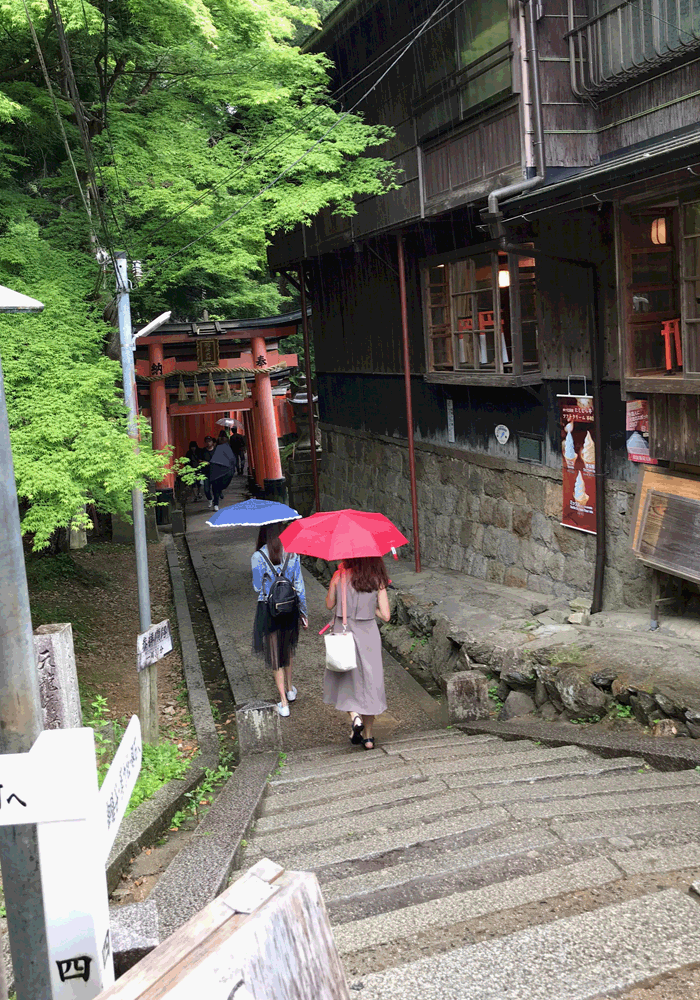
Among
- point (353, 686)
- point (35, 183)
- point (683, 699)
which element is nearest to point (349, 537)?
point (353, 686)

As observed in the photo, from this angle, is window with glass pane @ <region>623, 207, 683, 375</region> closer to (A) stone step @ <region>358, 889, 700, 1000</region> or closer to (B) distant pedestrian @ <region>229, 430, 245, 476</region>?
(A) stone step @ <region>358, 889, 700, 1000</region>

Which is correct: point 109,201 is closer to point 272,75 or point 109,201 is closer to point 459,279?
point 272,75

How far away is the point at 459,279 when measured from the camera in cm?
1369

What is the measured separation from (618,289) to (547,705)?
15.1ft

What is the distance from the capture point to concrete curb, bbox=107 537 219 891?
5.65m

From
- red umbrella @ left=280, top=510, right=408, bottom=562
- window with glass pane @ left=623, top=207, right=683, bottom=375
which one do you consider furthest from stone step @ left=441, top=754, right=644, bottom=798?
window with glass pane @ left=623, top=207, right=683, bottom=375

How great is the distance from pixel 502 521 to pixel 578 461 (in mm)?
2299

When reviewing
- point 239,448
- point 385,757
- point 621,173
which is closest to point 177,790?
point 385,757

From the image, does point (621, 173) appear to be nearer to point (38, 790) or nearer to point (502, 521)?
point (502, 521)

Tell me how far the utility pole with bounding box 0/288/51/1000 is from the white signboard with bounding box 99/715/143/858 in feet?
0.97

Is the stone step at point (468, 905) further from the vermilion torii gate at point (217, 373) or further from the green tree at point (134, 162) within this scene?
the vermilion torii gate at point (217, 373)

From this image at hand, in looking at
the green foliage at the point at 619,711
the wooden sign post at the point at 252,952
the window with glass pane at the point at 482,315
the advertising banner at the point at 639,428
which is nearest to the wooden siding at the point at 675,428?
the advertising banner at the point at 639,428

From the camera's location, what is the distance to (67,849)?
211 centimetres

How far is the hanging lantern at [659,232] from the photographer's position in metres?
9.34
